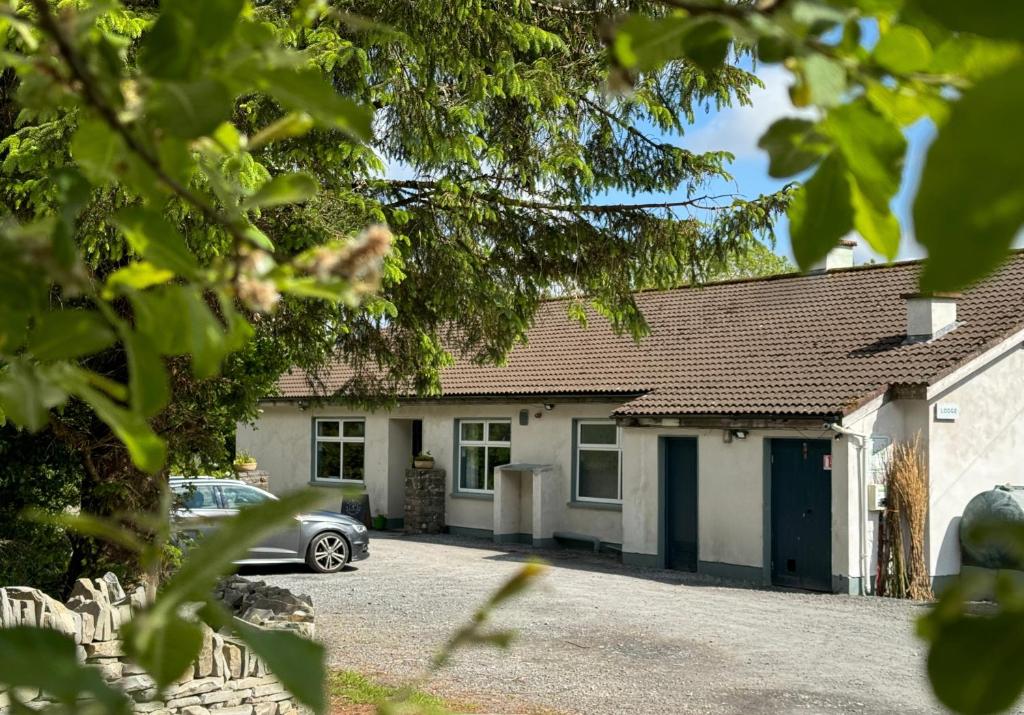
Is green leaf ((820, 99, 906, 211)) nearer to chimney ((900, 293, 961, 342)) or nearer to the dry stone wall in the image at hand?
the dry stone wall

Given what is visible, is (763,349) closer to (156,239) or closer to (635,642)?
(635,642)

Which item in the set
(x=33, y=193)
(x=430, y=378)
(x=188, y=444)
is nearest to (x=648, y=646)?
(x=430, y=378)

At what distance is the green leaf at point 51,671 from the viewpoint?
1.73 ft

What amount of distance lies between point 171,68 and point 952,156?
0.46 m

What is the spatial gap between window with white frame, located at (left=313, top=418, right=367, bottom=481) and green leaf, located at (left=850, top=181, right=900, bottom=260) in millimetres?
24869

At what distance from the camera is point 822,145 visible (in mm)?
697

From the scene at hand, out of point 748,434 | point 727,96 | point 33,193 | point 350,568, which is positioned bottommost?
point 350,568

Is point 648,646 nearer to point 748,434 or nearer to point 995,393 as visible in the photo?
point 748,434

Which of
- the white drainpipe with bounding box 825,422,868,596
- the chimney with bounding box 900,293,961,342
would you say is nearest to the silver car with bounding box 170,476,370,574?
the white drainpipe with bounding box 825,422,868,596

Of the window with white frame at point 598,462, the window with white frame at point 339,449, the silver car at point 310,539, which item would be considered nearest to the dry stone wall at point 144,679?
the silver car at point 310,539

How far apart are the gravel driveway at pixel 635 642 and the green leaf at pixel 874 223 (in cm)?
586

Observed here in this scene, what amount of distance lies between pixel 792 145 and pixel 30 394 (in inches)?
20.2

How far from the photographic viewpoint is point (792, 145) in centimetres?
71

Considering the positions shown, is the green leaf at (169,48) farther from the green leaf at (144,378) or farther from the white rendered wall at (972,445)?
Result: the white rendered wall at (972,445)
